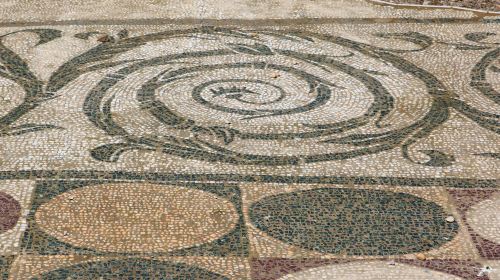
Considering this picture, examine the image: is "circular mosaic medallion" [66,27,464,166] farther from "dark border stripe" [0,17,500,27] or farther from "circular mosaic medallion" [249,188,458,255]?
"circular mosaic medallion" [249,188,458,255]

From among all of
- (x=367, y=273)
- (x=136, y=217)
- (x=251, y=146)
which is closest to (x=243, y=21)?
(x=251, y=146)

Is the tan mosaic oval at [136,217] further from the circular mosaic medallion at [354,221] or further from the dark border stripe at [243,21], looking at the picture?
the dark border stripe at [243,21]

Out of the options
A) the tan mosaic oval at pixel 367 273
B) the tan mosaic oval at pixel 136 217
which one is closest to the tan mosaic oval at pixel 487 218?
the tan mosaic oval at pixel 367 273

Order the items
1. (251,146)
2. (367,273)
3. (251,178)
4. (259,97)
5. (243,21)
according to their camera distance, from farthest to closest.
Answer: (243,21), (259,97), (251,146), (251,178), (367,273)

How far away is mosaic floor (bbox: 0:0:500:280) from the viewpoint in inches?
251

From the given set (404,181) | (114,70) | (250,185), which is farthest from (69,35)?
(404,181)

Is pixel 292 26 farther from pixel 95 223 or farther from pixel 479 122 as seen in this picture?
pixel 95 223

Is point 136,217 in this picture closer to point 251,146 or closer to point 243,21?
point 251,146

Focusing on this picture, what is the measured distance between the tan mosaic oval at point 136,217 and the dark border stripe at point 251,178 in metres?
0.17

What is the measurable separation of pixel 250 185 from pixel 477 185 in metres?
2.06

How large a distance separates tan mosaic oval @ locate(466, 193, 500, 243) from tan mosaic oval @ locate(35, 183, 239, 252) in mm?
1995

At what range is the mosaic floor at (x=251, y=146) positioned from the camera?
6.38 metres

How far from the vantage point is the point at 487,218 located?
6867mm

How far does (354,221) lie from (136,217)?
5.97 ft
